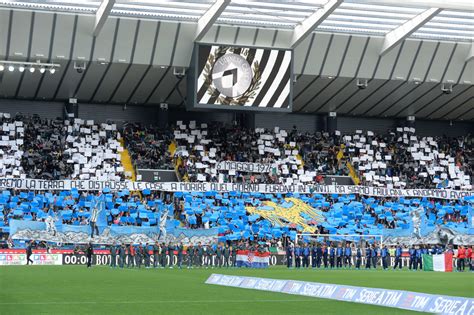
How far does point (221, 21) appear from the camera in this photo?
48.5 metres

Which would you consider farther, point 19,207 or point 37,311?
point 19,207

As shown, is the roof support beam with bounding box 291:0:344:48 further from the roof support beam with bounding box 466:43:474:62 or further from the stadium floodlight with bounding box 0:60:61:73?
the stadium floodlight with bounding box 0:60:61:73

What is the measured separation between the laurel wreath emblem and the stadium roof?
5.70 feet

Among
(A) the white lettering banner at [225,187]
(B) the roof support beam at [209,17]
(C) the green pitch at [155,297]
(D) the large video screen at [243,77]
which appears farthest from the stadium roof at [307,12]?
(C) the green pitch at [155,297]

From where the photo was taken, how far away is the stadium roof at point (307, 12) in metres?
44.8

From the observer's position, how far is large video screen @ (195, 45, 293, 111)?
1949 inches

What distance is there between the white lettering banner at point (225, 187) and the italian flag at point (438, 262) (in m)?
11.8

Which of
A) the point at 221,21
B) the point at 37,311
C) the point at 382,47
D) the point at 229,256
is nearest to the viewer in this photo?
the point at 37,311

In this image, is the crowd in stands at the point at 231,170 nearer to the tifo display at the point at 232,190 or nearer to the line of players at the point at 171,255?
the tifo display at the point at 232,190

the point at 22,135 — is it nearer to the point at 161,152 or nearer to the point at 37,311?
the point at 161,152

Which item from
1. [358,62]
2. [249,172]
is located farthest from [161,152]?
[358,62]

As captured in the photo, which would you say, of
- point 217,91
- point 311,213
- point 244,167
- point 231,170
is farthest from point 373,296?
point 244,167

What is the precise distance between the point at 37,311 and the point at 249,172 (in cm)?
4023

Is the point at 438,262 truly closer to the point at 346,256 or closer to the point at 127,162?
the point at 346,256
